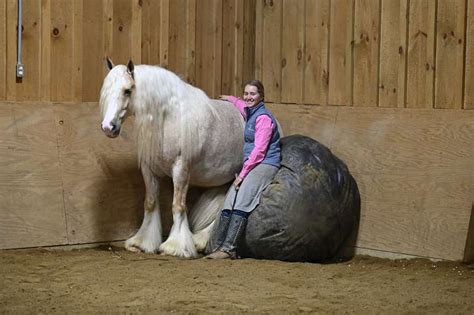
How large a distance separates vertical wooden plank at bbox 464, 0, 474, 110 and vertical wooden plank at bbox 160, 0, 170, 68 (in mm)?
2069

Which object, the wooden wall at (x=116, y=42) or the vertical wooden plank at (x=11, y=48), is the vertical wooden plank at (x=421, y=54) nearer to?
the wooden wall at (x=116, y=42)

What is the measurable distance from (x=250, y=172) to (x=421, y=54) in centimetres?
138

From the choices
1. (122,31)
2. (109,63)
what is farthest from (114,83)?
(122,31)

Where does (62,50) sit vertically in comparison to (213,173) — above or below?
above

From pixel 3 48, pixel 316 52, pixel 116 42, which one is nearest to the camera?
pixel 3 48

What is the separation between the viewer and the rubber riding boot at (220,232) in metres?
5.07

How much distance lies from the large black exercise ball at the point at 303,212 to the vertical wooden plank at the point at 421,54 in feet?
2.33

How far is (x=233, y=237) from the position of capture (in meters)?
4.99

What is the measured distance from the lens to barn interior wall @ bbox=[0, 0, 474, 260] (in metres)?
5.01

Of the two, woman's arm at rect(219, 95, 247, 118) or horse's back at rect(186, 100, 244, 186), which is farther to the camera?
woman's arm at rect(219, 95, 247, 118)

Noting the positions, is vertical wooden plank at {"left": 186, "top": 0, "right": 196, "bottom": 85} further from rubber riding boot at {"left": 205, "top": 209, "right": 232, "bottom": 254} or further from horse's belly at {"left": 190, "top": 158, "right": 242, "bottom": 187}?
rubber riding boot at {"left": 205, "top": 209, "right": 232, "bottom": 254}

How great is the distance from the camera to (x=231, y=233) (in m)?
5.00

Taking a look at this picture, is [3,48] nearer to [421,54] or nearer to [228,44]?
[228,44]

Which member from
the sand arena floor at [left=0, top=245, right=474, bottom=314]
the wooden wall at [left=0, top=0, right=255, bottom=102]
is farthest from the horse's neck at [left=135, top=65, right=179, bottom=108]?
the sand arena floor at [left=0, top=245, right=474, bottom=314]
